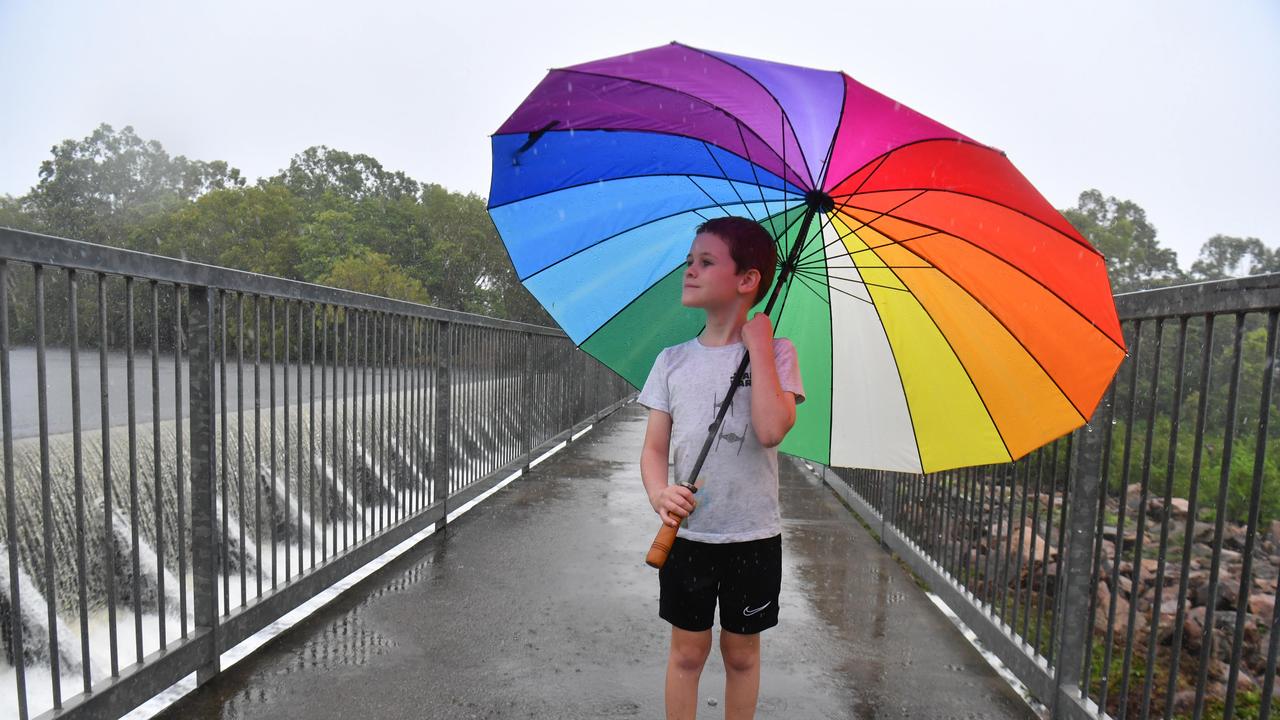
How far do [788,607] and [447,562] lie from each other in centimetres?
206

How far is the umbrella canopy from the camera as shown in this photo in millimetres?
2357

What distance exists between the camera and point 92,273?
277 centimetres

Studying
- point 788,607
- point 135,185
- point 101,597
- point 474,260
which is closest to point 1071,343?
point 788,607

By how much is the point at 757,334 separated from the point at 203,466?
2.24m

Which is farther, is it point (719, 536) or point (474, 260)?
point (474, 260)

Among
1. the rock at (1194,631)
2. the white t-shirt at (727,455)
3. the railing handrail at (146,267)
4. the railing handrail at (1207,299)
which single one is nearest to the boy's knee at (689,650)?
the white t-shirt at (727,455)

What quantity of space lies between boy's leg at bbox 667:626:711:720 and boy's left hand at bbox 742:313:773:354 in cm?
86

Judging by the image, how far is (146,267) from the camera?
9.52 ft

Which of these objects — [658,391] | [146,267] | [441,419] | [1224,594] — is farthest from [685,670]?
[1224,594]

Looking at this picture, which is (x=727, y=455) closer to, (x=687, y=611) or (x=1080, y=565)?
(x=687, y=611)

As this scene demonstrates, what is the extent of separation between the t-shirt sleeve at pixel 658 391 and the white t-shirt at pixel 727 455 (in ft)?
0.20

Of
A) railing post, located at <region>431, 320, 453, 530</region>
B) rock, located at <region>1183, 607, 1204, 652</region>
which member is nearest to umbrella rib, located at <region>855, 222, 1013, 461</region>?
railing post, located at <region>431, 320, 453, 530</region>

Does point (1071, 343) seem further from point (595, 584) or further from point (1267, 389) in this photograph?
point (595, 584)

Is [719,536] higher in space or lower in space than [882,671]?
higher
